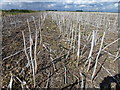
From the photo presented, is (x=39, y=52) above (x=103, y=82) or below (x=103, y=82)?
above

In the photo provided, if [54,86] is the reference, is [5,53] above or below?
above

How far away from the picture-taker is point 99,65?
317 centimetres

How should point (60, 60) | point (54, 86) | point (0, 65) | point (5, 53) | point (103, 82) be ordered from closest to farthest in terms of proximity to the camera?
point (54, 86)
point (103, 82)
point (0, 65)
point (60, 60)
point (5, 53)

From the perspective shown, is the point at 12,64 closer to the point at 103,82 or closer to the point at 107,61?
the point at 103,82

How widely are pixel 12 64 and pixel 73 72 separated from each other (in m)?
1.52

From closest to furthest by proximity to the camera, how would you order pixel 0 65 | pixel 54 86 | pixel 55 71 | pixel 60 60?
1. pixel 54 86
2. pixel 55 71
3. pixel 0 65
4. pixel 60 60

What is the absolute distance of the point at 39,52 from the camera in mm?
3816

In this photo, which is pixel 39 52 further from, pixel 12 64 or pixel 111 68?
pixel 111 68

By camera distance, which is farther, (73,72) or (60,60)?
(60,60)

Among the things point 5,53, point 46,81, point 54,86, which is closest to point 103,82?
point 54,86

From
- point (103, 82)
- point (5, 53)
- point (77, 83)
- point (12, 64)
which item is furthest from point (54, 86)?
point (5, 53)

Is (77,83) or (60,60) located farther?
(60,60)

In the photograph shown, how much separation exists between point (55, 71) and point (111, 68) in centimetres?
138

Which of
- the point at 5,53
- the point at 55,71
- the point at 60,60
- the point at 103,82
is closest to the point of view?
the point at 103,82
